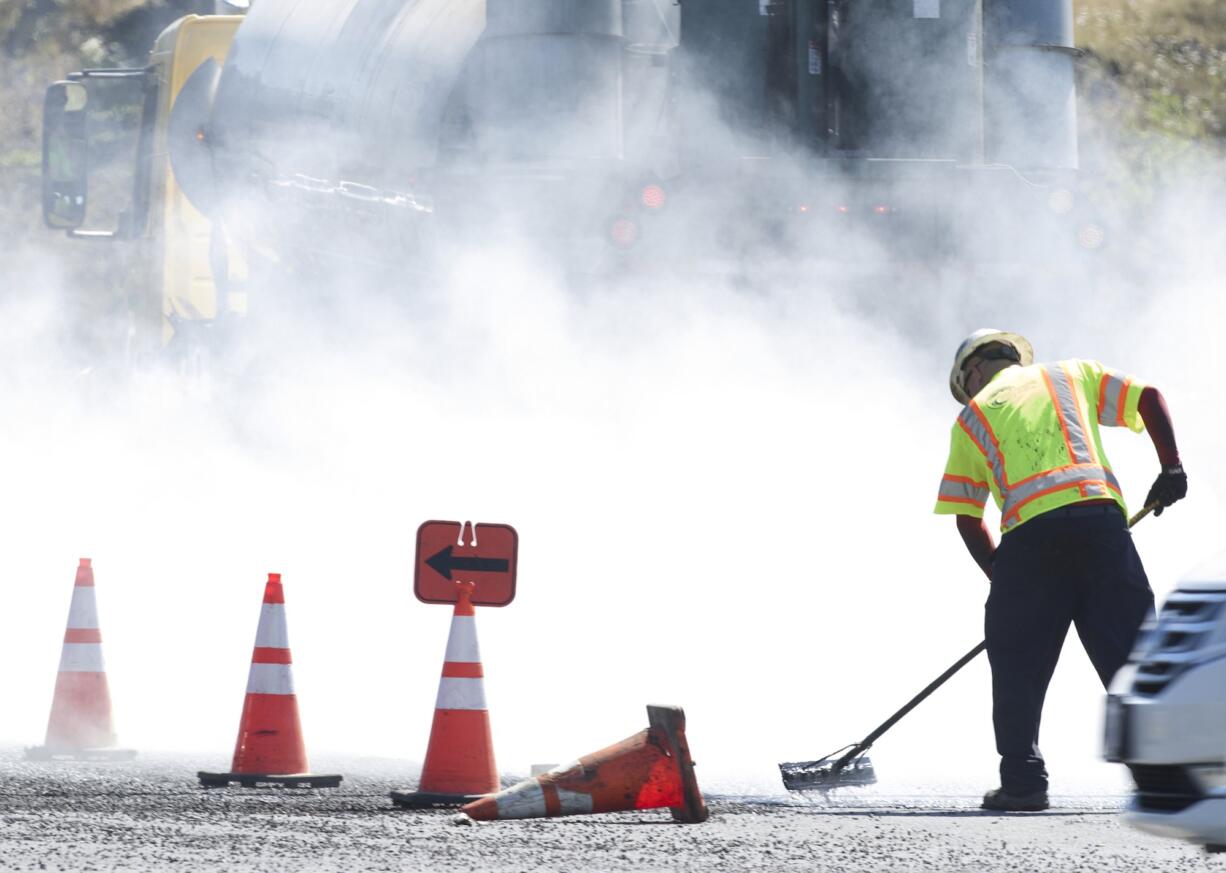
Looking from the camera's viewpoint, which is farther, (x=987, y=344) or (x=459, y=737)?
(x=987, y=344)

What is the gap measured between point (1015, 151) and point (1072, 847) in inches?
228

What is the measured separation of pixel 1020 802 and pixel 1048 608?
1.66 feet

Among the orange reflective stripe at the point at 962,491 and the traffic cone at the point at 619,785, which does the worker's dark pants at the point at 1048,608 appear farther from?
the traffic cone at the point at 619,785

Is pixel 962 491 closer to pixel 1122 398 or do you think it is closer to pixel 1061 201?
pixel 1122 398

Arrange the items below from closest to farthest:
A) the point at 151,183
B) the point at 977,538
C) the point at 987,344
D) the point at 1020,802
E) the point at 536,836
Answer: the point at 536,836
the point at 1020,802
the point at 977,538
the point at 987,344
the point at 151,183

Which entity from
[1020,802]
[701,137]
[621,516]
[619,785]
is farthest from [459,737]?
[621,516]

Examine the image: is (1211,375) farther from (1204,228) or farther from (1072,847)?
(1072,847)

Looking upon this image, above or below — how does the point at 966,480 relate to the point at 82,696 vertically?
above

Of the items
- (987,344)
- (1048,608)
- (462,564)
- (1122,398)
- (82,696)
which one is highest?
(987,344)

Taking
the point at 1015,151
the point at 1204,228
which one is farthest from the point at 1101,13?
the point at 1015,151

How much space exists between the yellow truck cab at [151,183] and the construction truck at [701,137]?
2551 millimetres

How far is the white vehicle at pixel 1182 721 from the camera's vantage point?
12.0 ft

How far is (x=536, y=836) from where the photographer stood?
529cm

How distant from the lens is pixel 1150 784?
383 centimetres
